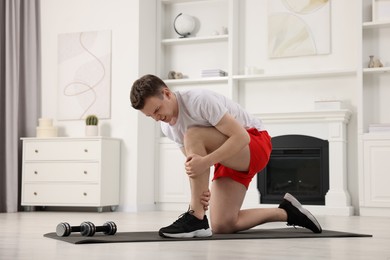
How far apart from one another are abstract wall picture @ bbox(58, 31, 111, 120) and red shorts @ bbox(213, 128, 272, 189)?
3.26m

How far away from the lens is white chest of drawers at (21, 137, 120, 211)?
5.63 metres

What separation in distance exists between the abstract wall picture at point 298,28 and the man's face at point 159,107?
11.7ft

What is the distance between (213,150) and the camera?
8.94 feet

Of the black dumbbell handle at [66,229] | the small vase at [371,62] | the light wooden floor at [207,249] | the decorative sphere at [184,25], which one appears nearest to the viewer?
the light wooden floor at [207,249]

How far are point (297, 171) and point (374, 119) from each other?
33.3 inches

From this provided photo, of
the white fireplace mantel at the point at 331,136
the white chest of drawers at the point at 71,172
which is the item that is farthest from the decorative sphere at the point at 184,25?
the white chest of drawers at the point at 71,172

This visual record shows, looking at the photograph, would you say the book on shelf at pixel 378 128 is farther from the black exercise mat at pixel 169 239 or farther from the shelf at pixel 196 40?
the black exercise mat at pixel 169 239

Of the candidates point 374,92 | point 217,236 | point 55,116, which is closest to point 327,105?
point 374,92

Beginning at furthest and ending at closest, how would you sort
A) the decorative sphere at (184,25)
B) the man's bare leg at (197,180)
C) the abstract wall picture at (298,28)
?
the decorative sphere at (184,25) < the abstract wall picture at (298,28) < the man's bare leg at (197,180)

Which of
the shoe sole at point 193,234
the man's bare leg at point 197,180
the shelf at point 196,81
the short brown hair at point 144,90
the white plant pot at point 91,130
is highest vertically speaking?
the shelf at point 196,81

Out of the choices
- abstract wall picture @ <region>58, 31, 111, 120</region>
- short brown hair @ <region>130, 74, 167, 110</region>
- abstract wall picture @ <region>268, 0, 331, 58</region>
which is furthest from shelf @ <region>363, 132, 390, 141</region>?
short brown hair @ <region>130, 74, 167, 110</region>

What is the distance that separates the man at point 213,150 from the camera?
2.58 meters

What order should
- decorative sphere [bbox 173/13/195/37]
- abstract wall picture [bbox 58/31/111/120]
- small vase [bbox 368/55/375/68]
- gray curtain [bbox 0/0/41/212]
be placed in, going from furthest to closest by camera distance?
decorative sphere [bbox 173/13/195/37], abstract wall picture [bbox 58/31/111/120], gray curtain [bbox 0/0/41/212], small vase [bbox 368/55/375/68]

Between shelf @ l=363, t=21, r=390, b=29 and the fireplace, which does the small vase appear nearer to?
shelf @ l=363, t=21, r=390, b=29
